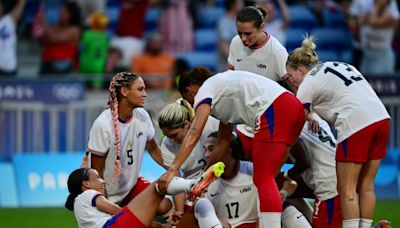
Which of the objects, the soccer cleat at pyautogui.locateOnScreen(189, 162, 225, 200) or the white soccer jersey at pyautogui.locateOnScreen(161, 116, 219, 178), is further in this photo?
the white soccer jersey at pyautogui.locateOnScreen(161, 116, 219, 178)

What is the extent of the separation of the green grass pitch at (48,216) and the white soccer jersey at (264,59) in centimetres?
248

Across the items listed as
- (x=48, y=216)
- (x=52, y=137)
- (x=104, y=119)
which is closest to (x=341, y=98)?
(x=104, y=119)

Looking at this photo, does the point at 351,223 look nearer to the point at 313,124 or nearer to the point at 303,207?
the point at 313,124

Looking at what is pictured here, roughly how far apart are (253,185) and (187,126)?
808 mm

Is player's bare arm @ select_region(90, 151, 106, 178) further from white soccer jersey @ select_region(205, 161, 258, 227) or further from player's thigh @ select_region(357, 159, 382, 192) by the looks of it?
player's thigh @ select_region(357, 159, 382, 192)

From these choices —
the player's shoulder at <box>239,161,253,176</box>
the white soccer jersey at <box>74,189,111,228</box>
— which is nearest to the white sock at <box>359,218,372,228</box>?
the player's shoulder at <box>239,161,253,176</box>

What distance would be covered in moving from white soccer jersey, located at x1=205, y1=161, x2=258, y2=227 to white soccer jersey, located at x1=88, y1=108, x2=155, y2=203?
810 mm

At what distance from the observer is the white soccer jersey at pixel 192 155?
36.3 feet

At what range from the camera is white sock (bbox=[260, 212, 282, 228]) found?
32.6 ft

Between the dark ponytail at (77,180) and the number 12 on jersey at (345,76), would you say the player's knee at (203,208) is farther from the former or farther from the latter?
the number 12 on jersey at (345,76)

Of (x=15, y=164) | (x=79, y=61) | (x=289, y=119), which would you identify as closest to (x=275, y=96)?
(x=289, y=119)

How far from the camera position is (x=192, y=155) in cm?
1106

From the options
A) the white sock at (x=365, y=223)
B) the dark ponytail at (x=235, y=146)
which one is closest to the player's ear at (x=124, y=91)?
the dark ponytail at (x=235, y=146)

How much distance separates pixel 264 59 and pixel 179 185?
230cm
